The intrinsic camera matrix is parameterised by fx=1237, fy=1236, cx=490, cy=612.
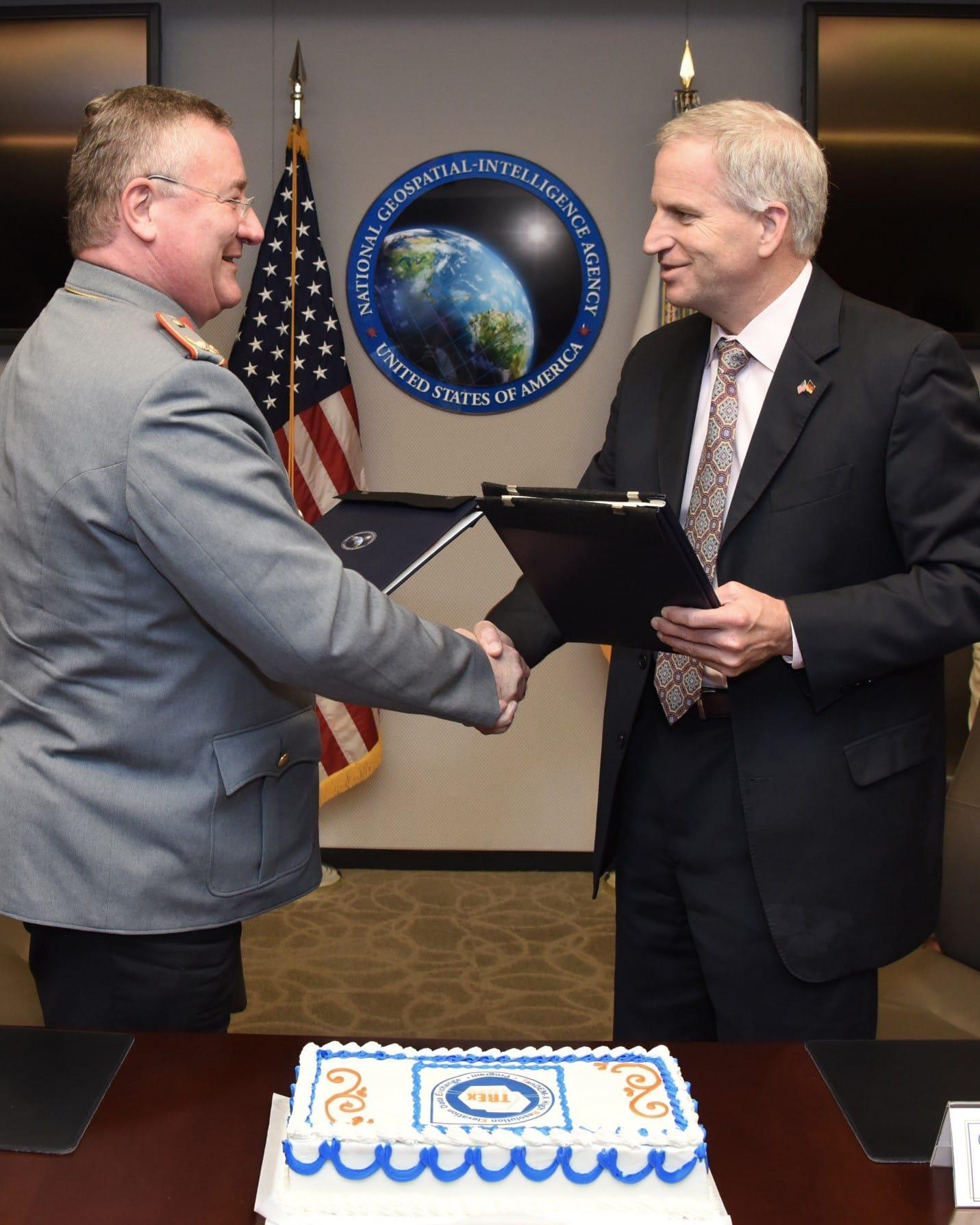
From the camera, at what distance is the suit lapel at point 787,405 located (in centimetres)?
179

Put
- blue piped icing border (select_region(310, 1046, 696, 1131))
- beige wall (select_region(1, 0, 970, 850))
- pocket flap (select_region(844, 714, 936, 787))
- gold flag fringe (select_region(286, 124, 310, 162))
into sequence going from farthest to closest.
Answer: beige wall (select_region(1, 0, 970, 850)), gold flag fringe (select_region(286, 124, 310, 162)), pocket flap (select_region(844, 714, 936, 787)), blue piped icing border (select_region(310, 1046, 696, 1131))

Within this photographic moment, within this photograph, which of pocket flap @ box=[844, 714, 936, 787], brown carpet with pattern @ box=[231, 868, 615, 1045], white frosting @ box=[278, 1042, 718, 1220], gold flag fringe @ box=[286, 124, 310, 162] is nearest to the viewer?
white frosting @ box=[278, 1042, 718, 1220]

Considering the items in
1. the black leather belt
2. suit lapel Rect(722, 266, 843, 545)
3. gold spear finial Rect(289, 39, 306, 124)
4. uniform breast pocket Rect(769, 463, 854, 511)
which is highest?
gold spear finial Rect(289, 39, 306, 124)

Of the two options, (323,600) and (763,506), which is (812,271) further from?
(323,600)

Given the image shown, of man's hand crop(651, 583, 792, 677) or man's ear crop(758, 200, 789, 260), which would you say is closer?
man's hand crop(651, 583, 792, 677)

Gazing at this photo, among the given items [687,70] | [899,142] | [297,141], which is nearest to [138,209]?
[297,141]

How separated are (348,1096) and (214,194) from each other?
1.18 m

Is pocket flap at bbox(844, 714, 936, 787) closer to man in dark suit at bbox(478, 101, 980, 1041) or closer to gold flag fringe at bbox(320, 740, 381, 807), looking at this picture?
man in dark suit at bbox(478, 101, 980, 1041)

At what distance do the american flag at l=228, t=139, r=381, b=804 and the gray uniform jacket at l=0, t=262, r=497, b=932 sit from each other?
101 inches

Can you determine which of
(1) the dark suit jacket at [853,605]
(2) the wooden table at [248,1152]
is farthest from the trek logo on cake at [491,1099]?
(1) the dark suit jacket at [853,605]

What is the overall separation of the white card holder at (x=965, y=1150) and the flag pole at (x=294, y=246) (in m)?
3.35

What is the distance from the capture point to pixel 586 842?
4.57 metres

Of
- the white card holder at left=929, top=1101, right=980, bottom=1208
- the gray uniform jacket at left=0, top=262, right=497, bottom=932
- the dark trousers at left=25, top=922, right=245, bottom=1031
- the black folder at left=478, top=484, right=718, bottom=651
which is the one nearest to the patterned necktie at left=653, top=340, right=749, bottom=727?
the black folder at left=478, top=484, right=718, bottom=651

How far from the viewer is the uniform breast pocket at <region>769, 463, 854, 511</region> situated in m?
1.76
